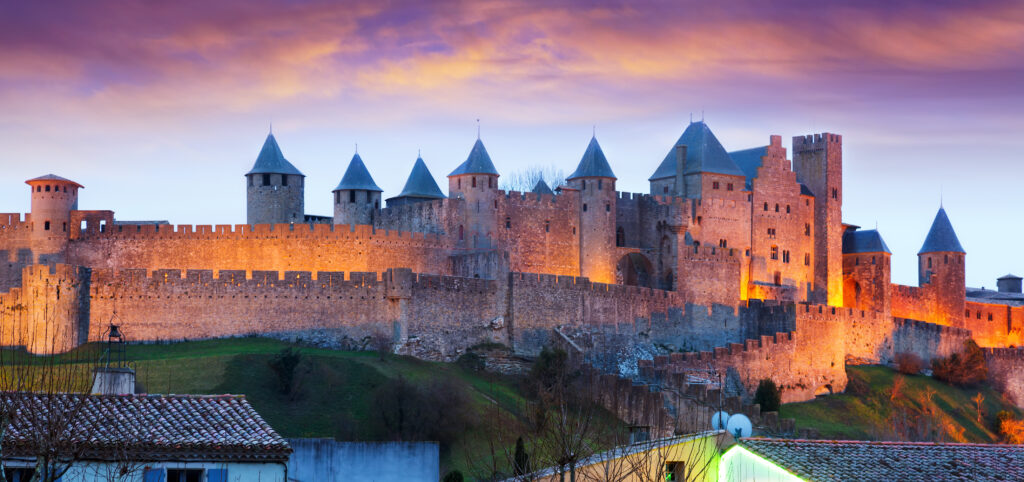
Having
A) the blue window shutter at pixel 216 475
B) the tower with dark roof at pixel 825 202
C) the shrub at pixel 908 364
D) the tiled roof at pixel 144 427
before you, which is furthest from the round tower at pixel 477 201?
the blue window shutter at pixel 216 475

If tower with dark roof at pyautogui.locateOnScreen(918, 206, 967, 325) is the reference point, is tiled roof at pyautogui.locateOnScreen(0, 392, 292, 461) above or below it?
below

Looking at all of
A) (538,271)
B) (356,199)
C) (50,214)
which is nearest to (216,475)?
(50,214)

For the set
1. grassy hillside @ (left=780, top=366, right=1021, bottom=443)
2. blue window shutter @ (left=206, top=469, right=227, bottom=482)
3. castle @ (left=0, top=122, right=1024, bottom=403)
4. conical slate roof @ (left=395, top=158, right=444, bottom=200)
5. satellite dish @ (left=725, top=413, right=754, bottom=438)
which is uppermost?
conical slate roof @ (left=395, top=158, right=444, bottom=200)

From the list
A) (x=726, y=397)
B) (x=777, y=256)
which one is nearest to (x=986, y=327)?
(x=777, y=256)

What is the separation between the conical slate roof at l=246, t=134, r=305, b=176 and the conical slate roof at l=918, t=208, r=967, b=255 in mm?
38903

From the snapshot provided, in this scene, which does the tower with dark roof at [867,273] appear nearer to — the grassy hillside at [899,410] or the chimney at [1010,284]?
the grassy hillside at [899,410]

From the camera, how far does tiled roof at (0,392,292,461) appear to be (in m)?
28.6

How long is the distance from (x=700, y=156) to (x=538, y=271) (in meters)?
12.0

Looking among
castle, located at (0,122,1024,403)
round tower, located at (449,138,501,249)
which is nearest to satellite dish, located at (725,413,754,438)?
castle, located at (0,122,1024,403)

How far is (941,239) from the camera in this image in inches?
3497

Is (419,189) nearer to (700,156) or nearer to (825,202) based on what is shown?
(700,156)

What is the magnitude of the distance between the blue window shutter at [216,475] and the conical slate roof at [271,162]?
1696 inches

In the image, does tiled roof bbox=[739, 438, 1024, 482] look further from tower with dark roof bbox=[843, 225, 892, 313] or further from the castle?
tower with dark roof bbox=[843, 225, 892, 313]

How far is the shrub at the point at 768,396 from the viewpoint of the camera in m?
62.6
